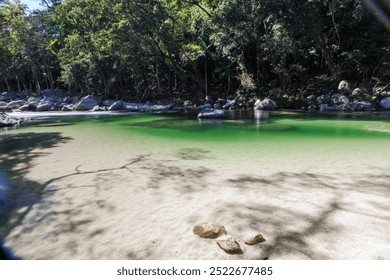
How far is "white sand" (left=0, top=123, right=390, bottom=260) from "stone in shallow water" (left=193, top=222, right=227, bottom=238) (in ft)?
0.25

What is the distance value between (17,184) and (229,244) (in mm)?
4138

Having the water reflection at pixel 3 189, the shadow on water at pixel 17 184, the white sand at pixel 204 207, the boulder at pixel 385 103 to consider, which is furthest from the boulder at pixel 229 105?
the water reflection at pixel 3 189

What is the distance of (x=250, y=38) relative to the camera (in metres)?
21.2

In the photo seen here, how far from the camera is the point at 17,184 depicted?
16.0 feet

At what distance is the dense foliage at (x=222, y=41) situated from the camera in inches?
681

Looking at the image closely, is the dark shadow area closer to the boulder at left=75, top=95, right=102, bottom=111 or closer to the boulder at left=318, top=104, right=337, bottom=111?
the boulder at left=318, top=104, right=337, bottom=111

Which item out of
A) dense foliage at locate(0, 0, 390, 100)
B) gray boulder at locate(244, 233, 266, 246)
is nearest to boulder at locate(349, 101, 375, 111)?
dense foliage at locate(0, 0, 390, 100)

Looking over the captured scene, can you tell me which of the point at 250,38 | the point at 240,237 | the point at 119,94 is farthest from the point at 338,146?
the point at 119,94

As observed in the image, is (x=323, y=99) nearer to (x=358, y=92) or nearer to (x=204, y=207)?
(x=358, y=92)

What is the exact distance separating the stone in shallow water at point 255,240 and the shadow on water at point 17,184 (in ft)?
8.87

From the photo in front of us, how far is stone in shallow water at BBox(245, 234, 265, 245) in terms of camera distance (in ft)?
9.01

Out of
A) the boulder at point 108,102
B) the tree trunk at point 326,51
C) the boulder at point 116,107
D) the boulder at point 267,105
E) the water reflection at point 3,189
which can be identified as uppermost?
the tree trunk at point 326,51

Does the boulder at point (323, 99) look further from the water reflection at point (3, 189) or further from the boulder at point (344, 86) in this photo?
the water reflection at point (3, 189)
